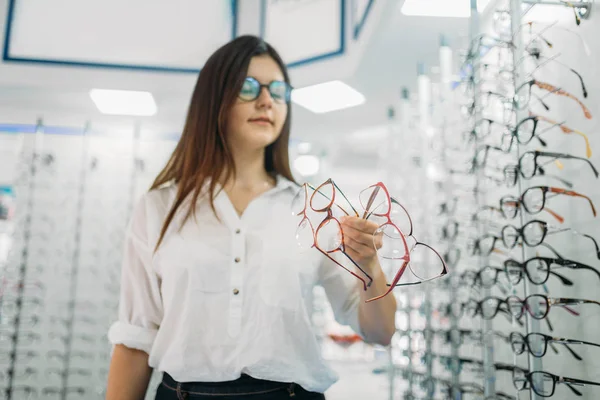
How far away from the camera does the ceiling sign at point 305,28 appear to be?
347 cm

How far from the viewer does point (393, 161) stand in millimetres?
3939

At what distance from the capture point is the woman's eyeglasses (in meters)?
1.29

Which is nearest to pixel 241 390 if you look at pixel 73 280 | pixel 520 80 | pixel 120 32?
pixel 520 80

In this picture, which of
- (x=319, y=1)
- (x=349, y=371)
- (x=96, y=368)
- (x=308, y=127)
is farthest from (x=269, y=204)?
(x=349, y=371)

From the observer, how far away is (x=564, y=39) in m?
1.78

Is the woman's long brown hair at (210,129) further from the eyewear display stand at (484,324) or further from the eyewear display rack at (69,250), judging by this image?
the eyewear display rack at (69,250)

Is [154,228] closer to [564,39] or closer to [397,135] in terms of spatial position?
[564,39]

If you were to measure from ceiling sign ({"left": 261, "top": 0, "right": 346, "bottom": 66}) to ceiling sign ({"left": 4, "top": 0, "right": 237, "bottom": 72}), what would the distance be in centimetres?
33

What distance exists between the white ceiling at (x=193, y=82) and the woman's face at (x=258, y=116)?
4.69 feet

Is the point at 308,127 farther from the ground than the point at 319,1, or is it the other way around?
the point at 319,1

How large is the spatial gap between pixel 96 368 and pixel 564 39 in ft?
16.8

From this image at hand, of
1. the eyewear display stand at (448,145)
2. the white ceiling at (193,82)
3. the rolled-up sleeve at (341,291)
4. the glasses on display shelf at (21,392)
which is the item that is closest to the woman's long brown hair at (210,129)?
the rolled-up sleeve at (341,291)

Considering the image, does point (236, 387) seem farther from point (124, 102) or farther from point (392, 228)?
point (124, 102)

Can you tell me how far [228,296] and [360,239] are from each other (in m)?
0.55
